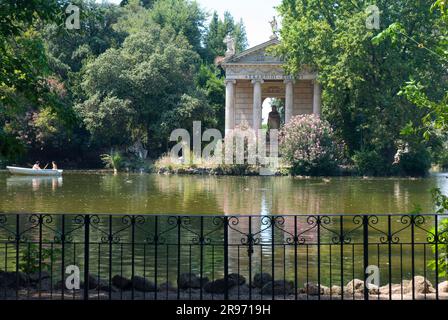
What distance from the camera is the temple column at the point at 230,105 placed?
59906mm

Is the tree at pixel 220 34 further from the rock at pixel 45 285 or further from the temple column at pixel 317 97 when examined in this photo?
the rock at pixel 45 285

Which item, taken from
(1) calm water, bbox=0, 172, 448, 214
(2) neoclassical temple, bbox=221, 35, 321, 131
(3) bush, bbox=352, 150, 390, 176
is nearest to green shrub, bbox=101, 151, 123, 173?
(2) neoclassical temple, bbox=221, 35, 321, 131

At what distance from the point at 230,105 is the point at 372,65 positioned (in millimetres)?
15465

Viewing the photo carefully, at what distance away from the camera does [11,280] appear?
9875mm

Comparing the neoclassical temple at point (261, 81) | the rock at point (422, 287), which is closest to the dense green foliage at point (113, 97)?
the neoclassical temple at point (261, 81)

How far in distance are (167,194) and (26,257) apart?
19.8 meters

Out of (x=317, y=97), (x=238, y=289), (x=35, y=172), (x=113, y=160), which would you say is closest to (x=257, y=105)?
(x=317, y=97)

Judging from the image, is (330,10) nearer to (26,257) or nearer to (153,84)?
(153,84)

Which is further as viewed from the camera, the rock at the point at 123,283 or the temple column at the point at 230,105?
the temple column at the point at 230,105

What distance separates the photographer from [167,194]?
30000 mm

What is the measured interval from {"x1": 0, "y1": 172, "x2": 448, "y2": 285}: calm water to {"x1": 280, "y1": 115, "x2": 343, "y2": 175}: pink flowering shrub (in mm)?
12459

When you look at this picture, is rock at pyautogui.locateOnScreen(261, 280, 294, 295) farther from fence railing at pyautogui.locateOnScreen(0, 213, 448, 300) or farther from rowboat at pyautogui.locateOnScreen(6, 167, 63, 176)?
rowboat at pyautogui.locateOnScreen(6, 167, 63, 176)

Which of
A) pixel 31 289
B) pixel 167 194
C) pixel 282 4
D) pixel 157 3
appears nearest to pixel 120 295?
pixel 31 289

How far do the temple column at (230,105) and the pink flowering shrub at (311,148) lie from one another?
10040 millimetres
